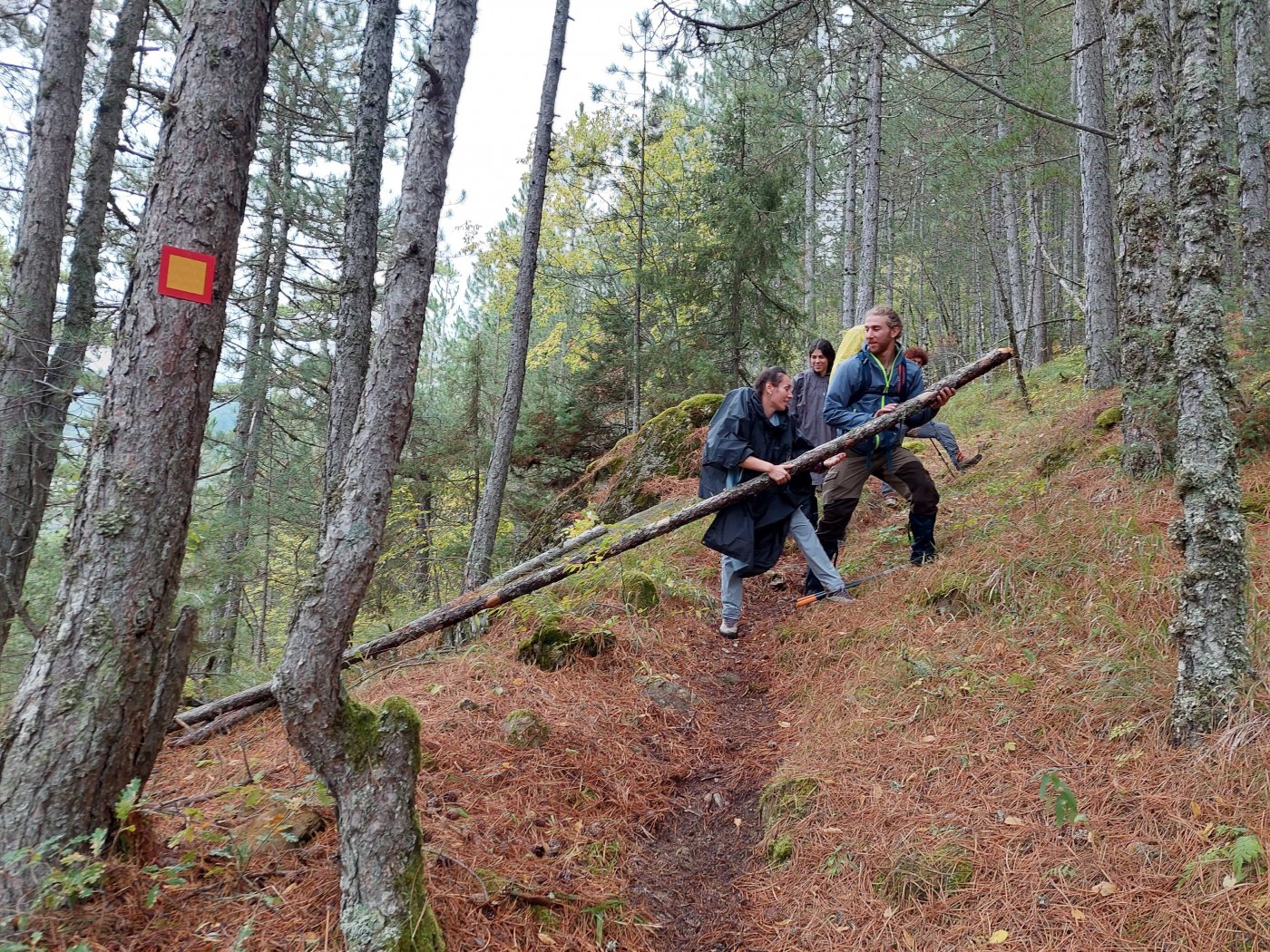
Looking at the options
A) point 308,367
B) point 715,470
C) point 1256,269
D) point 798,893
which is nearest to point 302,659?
point 798,893

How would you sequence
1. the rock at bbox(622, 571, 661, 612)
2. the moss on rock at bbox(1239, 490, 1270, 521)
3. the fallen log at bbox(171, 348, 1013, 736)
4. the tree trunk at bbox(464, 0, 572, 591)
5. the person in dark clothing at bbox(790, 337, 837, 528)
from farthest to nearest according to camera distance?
the tree trunk at bbox(464, 0, 572, 591)
the person in dark clothing at bbox(790, 337, 837, 528)
the rock at bbox(622, 571, 661, 612)
the fallen log at bbox(171, 348, 1013, 736)
the moss on rock at bbox(1239, 490, 1270, 521)

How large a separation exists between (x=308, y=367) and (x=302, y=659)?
10911mm

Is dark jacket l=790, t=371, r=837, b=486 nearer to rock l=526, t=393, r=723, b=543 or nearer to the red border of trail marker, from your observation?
rock l=526, t=393, r=723, b=543

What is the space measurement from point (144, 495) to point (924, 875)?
337 cm

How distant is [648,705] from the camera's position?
4418 millimetres

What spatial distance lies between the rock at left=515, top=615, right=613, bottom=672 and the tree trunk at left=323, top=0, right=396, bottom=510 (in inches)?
135

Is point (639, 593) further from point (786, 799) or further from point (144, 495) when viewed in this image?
point (144, 495)

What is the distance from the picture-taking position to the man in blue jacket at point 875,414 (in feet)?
18.7

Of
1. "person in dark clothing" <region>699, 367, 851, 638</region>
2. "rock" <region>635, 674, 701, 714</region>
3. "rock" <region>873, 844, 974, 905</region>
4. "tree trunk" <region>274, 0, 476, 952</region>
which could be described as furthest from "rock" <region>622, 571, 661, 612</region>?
"tree trunk" <region>274, 0, 476, 952</region>

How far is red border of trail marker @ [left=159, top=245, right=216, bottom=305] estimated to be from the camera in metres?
2.59

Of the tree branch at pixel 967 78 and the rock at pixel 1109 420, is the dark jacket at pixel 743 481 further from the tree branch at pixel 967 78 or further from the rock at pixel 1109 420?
the rock at pixel 1109 420

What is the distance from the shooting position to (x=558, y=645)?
186 inches

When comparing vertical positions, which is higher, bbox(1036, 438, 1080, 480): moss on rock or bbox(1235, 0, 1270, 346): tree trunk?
bbox(1235, 0, 1270, 346): tree trunk

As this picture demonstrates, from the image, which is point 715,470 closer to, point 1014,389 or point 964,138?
point 1014,389
